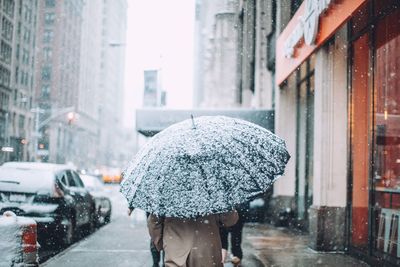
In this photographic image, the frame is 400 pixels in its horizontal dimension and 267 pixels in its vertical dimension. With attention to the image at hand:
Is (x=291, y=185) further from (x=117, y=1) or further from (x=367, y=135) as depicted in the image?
(x=117, y=1)

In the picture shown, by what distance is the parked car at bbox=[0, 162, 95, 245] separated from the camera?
424 inches

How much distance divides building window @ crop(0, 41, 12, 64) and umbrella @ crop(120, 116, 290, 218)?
2587 inches

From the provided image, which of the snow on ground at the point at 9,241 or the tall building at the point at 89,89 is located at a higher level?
the tall building at the point at 89,89

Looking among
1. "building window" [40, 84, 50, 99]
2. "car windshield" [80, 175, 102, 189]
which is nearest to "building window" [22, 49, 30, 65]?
"building window" [40, 84, 50, 99]

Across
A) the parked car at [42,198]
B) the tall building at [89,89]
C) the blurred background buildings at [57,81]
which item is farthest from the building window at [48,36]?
the parked car at [42,198]

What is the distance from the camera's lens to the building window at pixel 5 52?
65562 millimetres

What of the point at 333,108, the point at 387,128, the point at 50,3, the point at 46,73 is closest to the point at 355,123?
the point at 333,108

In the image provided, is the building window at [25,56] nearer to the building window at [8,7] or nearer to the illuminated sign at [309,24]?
the building window at [8,7]

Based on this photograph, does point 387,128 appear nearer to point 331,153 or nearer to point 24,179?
point 331,153

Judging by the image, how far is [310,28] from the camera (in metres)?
11.1

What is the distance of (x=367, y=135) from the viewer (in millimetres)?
9781

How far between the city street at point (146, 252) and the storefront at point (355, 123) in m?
0.61

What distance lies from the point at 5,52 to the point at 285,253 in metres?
63.4

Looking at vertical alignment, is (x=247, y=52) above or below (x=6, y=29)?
below
